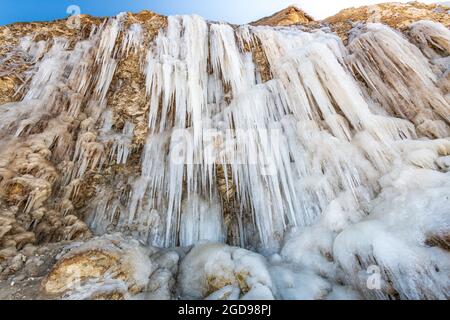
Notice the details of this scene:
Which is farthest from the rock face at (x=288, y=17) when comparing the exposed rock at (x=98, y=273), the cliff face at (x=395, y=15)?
the exposed rock at (x=98, y=273)

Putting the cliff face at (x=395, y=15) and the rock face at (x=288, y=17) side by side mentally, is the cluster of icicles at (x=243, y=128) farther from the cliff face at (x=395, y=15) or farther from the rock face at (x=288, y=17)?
the rock face at (x=288, y=17)

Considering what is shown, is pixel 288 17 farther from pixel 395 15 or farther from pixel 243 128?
pixel 243 128

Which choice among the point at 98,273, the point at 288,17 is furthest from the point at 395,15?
the point at 98,273

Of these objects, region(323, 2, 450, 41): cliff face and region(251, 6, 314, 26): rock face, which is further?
region(251, 6, 314, 26): rock face

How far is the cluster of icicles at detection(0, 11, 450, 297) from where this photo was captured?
5.89 meters

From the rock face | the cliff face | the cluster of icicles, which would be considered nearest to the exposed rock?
the cluster of icicles

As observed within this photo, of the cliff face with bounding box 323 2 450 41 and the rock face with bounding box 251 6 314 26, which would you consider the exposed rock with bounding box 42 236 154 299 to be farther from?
the rock face with bounding box 251 6 314 26

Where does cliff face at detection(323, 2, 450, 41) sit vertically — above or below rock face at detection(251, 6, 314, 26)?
below

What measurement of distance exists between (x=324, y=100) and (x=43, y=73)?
7726 mm

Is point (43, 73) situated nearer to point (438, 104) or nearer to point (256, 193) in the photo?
point (256, 193)

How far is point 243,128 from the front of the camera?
720cm
